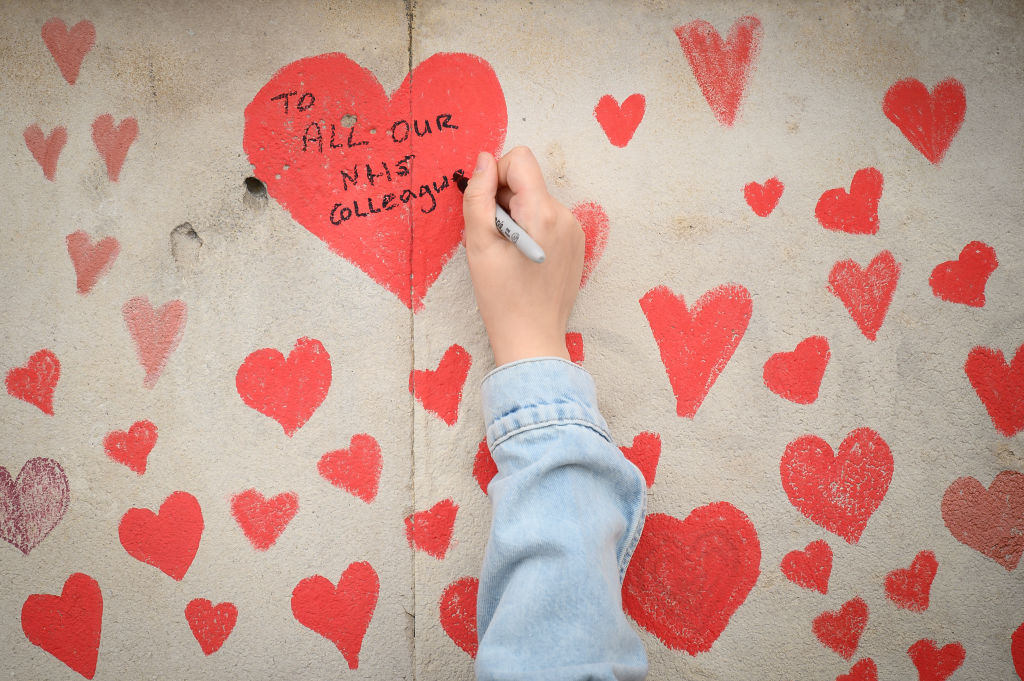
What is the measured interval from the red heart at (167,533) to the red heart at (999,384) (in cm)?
155

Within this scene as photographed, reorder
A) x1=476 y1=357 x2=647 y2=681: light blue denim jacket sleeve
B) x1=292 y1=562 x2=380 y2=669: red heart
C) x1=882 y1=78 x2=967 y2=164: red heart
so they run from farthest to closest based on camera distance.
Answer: x1=882 y1=78 x2=967 y2=164: red heart → x1=292 y1=562 x2=380 y2=669: red heart → x1=476 y1=357 x2=647 y2=681: light blue denim jacket sleeve

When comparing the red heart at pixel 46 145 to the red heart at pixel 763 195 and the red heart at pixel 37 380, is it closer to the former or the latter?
the red heart at pixel 37 380

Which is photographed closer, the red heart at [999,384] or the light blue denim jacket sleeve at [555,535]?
the light blue denim jacket sleeve at [555,535]

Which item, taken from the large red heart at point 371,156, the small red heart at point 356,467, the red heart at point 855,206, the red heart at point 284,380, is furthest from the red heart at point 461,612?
the red heart at point 855,206

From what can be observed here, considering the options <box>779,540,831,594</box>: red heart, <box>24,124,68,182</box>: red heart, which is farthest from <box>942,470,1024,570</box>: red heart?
<box>24,124,68,182</box>: red heart

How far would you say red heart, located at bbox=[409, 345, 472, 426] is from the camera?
116cm

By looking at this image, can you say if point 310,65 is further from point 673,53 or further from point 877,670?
point 877,670

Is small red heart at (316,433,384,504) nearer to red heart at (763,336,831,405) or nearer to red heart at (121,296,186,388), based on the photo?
red heart at (121,296,186,388)

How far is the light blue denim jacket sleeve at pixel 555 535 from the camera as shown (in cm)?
78

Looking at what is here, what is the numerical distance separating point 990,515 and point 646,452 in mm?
688

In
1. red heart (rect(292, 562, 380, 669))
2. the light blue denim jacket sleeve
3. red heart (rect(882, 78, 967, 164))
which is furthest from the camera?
red heart (rect(882, 78, 967, 164))

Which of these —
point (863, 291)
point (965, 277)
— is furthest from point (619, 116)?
point (965, 277)

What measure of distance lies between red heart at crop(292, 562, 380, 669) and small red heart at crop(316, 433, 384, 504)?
142mm

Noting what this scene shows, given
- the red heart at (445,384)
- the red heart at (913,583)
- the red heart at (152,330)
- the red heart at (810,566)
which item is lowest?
the red heart at (913,583)
